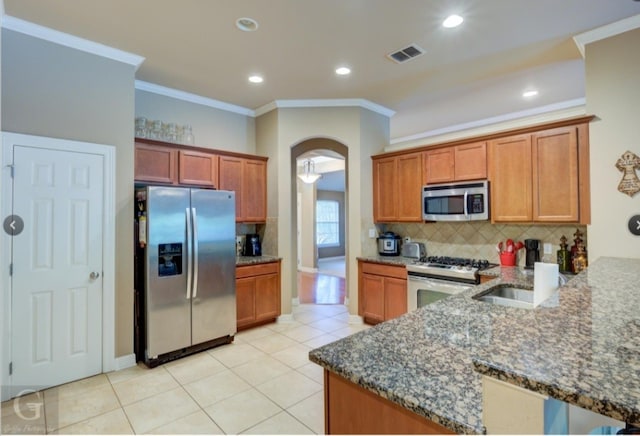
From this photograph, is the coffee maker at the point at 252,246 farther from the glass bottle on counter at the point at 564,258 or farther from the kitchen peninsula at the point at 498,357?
the glass bottle on counter at the point at 564,258

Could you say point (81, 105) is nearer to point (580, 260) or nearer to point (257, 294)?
point (257, 294)

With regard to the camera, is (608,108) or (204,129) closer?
(608,108)

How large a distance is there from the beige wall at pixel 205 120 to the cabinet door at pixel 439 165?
8.34 feet

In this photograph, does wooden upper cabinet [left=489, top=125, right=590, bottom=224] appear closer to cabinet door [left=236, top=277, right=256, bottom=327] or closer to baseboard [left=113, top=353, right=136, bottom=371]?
cabinet door [left=236, top=277, right=256, bottom=327]

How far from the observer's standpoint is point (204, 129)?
14.6ft

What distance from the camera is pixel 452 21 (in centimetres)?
271

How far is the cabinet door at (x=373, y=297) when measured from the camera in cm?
422

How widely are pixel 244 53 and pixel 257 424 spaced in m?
3.24

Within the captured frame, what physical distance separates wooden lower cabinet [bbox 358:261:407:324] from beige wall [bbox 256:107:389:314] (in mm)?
132

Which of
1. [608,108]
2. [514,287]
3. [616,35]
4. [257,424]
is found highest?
[616,35]

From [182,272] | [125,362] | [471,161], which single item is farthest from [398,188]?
[125,362]

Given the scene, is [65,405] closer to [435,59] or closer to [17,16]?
[17,16]

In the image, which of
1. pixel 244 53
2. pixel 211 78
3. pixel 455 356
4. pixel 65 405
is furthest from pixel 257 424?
pixel 211 78

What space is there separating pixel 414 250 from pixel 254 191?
2.37m
